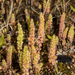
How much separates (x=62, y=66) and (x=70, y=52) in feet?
0.54

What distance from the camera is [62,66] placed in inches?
36.7

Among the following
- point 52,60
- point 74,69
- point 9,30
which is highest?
point 9,30

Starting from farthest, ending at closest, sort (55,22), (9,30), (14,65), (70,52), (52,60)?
(55,22), (9,30), (70,52), (14,65), (52,60)

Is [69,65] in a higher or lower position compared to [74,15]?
lower

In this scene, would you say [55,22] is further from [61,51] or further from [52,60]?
[52,60]

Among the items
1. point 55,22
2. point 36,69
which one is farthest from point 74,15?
point 36,69

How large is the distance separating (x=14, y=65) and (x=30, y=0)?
0.76 meters

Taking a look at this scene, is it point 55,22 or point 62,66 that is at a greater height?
point 55,22

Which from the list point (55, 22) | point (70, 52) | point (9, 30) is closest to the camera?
point (70, 52)

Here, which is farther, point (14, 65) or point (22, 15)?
point (22, 15)

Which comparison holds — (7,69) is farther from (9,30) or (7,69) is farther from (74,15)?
(74,15)

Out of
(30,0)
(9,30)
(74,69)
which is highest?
(30,0)

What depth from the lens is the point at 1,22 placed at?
122 cm

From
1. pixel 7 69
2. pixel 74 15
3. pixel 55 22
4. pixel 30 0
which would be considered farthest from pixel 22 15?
pixel 7 69
